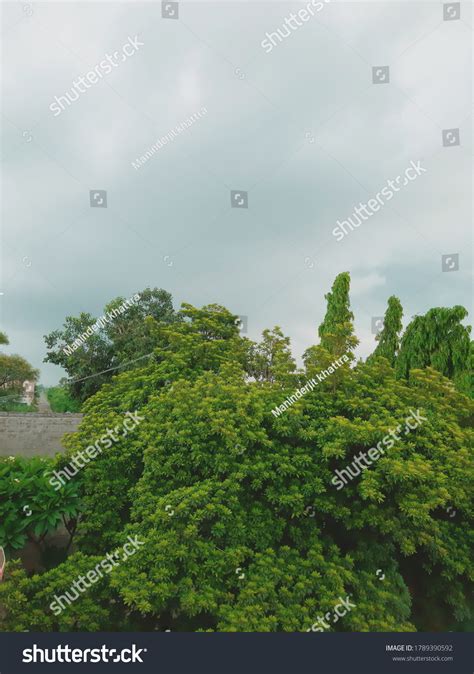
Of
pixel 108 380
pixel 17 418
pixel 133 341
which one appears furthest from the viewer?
pixel 108 380

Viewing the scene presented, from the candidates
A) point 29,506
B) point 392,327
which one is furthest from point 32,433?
point 392,327

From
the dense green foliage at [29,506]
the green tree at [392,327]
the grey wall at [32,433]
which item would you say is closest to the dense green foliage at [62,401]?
the grey wall at [32,433]

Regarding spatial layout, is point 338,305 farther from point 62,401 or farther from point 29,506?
point 62,401

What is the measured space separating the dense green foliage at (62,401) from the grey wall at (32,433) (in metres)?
12.6

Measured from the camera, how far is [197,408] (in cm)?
584

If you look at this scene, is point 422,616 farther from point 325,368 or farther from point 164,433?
point 164,433

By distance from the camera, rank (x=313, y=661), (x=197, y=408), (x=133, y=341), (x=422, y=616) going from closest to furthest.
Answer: (x=313, y=661) → (x=197, y=408) → (x=422, y=616) → (x=133, y=341)

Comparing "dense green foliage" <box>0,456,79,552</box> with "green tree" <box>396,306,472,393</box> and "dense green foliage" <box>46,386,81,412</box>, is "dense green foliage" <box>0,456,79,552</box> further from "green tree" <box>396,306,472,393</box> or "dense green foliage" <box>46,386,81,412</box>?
"dense green foliage" <box>46,386,81,412</box>

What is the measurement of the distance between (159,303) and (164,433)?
17344mm

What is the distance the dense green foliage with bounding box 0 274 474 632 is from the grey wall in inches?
171

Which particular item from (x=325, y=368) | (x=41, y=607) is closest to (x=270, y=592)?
(x=41, y=607)

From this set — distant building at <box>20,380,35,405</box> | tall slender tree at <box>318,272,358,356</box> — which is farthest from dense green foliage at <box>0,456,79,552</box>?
distant building at <box>20,380,35,405</box>

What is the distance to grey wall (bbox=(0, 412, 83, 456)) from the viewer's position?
1105cm

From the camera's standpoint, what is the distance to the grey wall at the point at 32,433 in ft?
36.3
